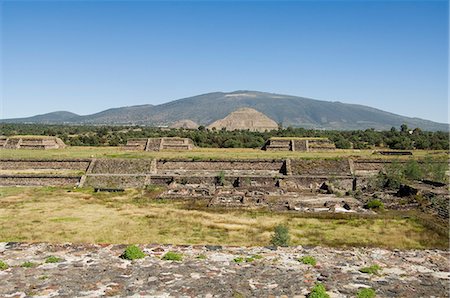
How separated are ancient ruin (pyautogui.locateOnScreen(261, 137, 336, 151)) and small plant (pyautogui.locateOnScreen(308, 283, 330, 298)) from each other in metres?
43.1

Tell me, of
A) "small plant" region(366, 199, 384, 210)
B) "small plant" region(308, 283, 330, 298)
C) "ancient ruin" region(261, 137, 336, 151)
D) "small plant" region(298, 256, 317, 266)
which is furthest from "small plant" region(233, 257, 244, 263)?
"ancient ruin" region(261, 137, 336, 151)

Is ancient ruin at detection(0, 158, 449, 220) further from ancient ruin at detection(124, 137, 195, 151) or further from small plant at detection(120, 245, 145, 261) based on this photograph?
small plant at detection(120, 245, 145, 261)

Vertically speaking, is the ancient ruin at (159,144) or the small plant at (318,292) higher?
the ancient ruin at (159,144)

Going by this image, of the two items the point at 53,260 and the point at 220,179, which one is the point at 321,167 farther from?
the point at 53,260

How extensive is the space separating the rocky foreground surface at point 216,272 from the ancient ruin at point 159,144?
41.5 metres

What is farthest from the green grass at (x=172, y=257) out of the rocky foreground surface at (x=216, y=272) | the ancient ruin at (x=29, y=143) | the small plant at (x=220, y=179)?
the ancient ruin at (x=29, y=143)

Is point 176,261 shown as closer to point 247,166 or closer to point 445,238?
point 445,238

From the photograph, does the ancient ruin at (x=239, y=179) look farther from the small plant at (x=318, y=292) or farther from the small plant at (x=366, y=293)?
the small plant at (x=318, y=292)

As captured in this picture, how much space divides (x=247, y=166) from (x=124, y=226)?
63.0 feet

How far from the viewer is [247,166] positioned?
129 ft

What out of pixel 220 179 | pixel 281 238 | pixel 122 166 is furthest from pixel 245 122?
pixel 281 238

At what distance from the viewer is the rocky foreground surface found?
29.0 ft

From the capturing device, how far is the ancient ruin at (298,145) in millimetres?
51812

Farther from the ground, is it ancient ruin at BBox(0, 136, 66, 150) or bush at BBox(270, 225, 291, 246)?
ancient ruin at BBox(0, 136, 66, 150)
